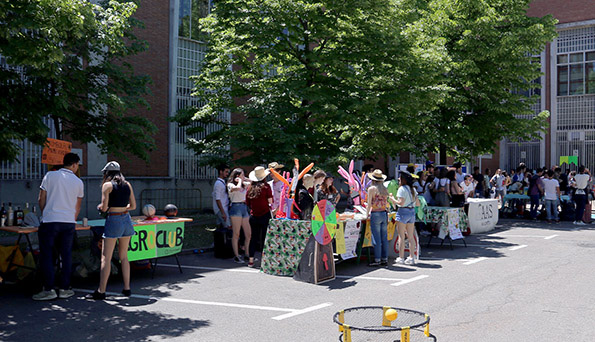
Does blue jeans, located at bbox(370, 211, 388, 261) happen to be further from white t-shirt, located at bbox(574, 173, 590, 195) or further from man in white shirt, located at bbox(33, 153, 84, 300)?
white t-shirt, located at bbox(574, 173, 590, 195)

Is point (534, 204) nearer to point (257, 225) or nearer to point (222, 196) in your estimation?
point (257, 225)

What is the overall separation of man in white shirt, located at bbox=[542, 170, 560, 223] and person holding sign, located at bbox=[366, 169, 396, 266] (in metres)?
11.2

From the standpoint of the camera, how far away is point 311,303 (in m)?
7.73

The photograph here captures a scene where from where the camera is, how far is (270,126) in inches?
555

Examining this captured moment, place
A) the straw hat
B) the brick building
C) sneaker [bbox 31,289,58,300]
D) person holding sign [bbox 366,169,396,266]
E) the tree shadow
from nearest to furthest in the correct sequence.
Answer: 1. the tree shadow
2. sneaker [bbox 31,289,58,300]
3. the straw hat
4. person holding sign [bbox 366,169,396,266]
5. the brick building

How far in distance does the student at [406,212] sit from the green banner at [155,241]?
14.3 ft

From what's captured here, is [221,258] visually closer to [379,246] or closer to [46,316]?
[379,246]

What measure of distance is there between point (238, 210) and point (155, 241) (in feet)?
7.06

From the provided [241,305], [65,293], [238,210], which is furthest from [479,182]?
[65,293]

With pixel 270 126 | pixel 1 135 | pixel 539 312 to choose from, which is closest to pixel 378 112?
pixel 270 126

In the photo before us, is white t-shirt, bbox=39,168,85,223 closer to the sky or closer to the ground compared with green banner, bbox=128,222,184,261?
closer to the sky

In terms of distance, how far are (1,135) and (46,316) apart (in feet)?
8.74

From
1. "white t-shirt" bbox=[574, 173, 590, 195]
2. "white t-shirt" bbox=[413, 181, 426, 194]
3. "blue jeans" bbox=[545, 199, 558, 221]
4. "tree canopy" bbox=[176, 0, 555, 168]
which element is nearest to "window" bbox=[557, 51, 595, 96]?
"blue jeans" bbox=[545, 199, 558, 221]

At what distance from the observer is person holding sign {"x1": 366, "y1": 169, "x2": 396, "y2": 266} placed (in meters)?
10.8
